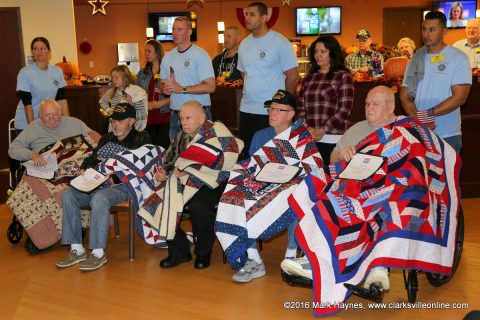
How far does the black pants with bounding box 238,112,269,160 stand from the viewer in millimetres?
5090

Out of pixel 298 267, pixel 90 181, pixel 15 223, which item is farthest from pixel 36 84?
pixel 298 267

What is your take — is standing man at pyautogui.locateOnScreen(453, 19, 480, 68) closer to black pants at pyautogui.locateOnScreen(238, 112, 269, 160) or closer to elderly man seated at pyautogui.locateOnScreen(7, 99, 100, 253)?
black pants at pyautogui.locateOnScreen(238, 112, 269, 160)

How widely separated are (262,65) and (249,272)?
164 centimetres

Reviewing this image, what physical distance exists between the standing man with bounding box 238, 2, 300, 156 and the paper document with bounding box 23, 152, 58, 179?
5.01 ft

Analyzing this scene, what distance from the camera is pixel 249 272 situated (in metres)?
4.23

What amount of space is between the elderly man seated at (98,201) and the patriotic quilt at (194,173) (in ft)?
0.97

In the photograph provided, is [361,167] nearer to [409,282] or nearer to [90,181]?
[409,282]

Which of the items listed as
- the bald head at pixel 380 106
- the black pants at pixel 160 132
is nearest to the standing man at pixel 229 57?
the black pants at pixel 160 132

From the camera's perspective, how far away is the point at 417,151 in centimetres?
367

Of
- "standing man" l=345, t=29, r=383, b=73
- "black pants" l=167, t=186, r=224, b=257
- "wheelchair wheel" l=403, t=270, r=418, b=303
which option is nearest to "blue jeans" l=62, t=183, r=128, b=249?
"black pants" l=167, t=186, r=224, b=257

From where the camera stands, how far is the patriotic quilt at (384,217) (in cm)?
348

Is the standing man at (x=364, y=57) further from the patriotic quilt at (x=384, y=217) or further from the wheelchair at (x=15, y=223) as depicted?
the wheelchair at (x=15, y=223)

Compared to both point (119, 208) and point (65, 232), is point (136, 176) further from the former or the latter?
point (65, 232)

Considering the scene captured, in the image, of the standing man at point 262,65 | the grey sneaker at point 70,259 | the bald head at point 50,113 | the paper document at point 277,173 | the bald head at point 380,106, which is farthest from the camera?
the bald head at point 50,113
